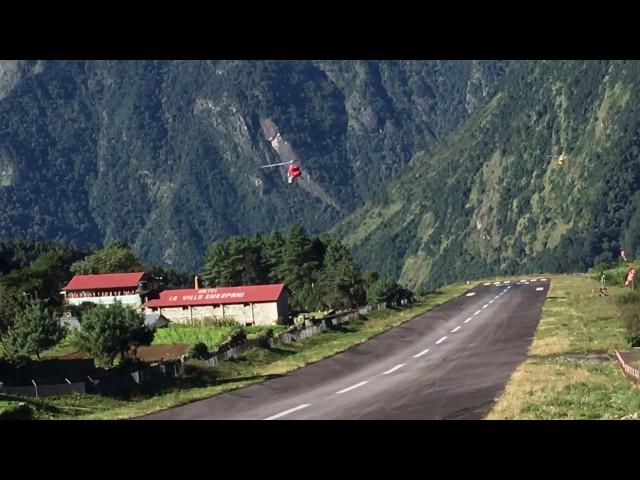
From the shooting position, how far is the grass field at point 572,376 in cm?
2381

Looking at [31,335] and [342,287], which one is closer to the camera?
[31,335]

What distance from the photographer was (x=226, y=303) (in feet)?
355

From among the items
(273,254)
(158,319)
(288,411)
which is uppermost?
(273,254)

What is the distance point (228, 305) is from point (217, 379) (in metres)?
58.7

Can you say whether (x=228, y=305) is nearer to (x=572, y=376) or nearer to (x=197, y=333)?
(x=197, y=333)

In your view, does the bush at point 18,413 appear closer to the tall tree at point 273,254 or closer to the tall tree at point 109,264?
the tall tree at point 273,254

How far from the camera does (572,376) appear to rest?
3369 cm

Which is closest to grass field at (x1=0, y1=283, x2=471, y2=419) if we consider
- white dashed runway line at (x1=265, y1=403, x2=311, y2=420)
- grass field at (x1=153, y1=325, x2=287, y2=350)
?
white dashed runway line at (x1=265, y1=403, x2=311, y2=420)

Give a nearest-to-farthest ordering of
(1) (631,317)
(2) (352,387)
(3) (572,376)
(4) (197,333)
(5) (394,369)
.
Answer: (3) (572,376), (2) (352,387), (5) (394,369), (1) (631,317), (4) (197,333)

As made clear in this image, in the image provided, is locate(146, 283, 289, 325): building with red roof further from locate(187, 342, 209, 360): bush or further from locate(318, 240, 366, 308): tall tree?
locate(187, 342, 209, 360): bush

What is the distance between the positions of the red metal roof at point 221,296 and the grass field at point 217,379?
25.8m

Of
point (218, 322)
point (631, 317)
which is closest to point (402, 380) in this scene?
point (631, 317)

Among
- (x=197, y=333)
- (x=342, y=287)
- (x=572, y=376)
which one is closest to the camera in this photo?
(x=572, y=376)
